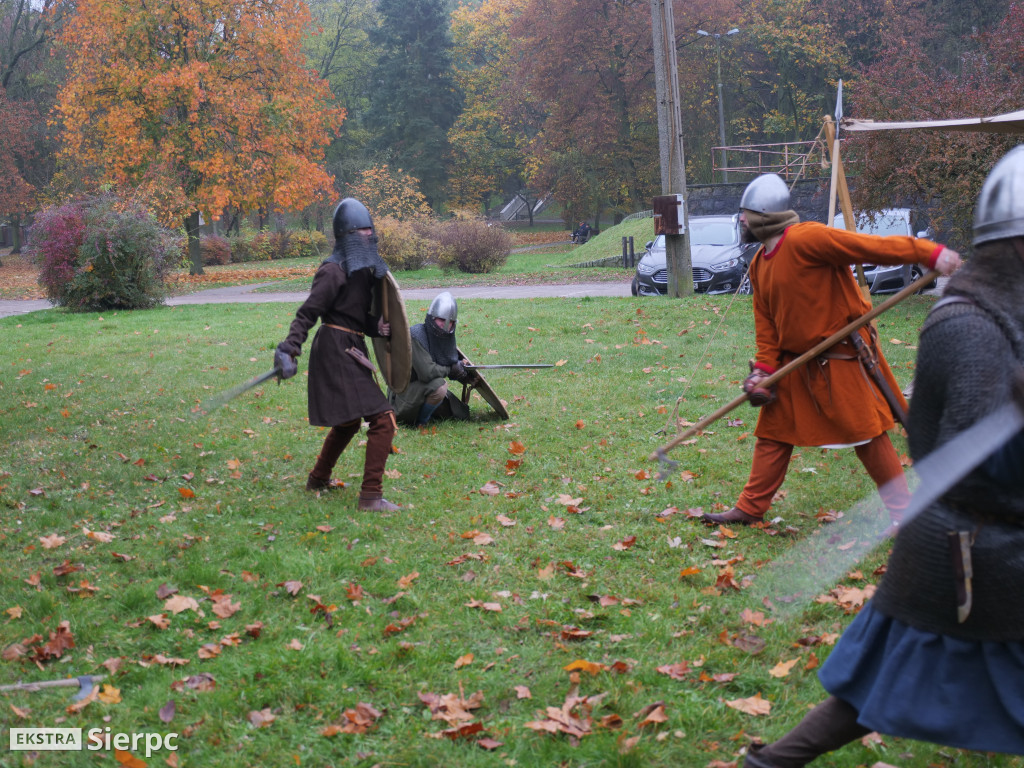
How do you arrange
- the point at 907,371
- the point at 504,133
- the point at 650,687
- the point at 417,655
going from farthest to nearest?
the point at 504,133 → the point at 907,371 → the point at 417,655 → the point at 650,687

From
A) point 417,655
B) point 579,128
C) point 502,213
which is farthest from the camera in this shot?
point 502,213

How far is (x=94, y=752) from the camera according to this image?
11.1 feet

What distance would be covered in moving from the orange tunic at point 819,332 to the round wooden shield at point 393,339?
2.51m

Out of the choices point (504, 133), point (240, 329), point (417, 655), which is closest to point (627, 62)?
point (504, 133)

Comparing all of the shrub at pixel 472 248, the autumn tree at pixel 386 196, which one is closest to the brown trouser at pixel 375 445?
the shrub at pixel 472 248

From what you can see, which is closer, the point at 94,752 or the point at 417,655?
the point at 94,752

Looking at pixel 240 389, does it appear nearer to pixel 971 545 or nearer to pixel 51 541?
pixel 51 541

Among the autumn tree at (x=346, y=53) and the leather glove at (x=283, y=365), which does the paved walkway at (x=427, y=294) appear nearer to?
the leather glove at (x=283, y=365)

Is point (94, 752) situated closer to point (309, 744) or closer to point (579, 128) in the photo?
point (309, 744)

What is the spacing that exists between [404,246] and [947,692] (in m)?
27.7

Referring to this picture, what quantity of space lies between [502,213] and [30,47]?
3613 centimetres

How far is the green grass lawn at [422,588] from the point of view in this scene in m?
3.52

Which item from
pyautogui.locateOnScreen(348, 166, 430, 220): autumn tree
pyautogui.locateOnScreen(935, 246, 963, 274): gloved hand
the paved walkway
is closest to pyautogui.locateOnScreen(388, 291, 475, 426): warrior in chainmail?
pyautogui.locateOnScreen(935, 246, 963, 274): gloved hand

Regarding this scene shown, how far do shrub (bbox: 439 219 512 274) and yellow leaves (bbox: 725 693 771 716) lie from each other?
81.9ft
